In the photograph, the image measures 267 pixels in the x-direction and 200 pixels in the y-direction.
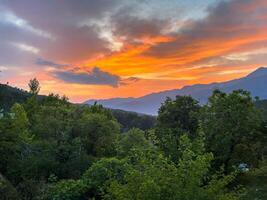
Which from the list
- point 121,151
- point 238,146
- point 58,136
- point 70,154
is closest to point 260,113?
point 238,146

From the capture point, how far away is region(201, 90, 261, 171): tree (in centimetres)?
3538

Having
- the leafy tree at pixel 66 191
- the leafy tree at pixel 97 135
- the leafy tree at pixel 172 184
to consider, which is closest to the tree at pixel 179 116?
the leafy tree at pixel 66 191

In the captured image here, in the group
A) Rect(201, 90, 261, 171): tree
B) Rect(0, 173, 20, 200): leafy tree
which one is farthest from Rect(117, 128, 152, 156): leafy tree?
Rect(0, 173, 20, 200): leafy tree

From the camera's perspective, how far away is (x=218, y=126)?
116 ft

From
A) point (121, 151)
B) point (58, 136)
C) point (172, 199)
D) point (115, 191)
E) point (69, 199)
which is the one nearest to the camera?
point (172, 199)

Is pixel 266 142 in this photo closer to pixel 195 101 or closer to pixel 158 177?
pixel 195 101

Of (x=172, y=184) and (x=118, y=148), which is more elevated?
(x=172, y=184)

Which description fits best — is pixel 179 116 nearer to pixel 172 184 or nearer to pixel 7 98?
pixel 172 184

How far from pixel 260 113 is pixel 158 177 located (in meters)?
24.9

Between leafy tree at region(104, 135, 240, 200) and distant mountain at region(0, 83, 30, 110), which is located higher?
distant mountain at region(0, 83, 30, 110)

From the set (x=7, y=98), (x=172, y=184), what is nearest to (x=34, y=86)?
(x=7, y=98)

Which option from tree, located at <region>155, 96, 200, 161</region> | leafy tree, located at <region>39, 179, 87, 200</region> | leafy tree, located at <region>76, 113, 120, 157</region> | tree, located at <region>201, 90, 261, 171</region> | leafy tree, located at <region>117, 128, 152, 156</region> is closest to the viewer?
leafy tree, located at <region>39, 179, 87, 200</region>

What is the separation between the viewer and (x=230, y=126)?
116ft

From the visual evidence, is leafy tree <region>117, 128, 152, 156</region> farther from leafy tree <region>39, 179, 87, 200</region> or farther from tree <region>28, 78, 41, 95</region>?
tree <region>28, 78, 41, 95</region>
